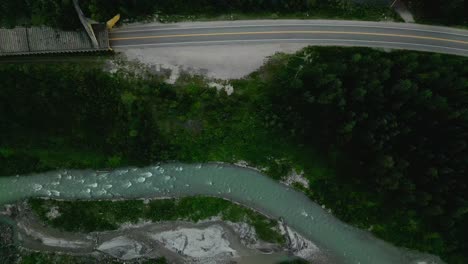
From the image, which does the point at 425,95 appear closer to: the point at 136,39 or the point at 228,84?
the point at 228,84

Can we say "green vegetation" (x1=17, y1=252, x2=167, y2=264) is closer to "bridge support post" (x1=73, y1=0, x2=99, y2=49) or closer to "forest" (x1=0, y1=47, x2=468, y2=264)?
"forest" (x1=0, y1=47, x2=468, y2=264)

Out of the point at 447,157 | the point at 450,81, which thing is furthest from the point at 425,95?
the point at 447,157

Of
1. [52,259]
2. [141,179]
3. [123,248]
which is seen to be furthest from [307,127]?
[52,259]

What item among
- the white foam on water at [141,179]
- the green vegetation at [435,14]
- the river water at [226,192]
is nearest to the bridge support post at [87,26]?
the river water at [226,192]

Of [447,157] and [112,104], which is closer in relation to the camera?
[447,157]

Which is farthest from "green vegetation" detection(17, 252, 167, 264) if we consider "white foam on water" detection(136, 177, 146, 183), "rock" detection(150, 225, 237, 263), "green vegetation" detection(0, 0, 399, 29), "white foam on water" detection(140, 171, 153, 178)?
"green vegetation" detection(0, 0, 399, 29)

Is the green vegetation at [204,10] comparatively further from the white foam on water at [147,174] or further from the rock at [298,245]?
the rock at [298,245]

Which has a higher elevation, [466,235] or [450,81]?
[450,81]
